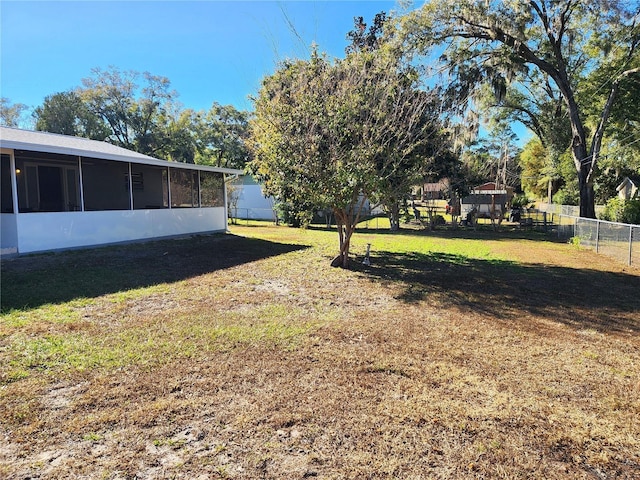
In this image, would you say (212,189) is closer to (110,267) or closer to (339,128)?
(110,267)

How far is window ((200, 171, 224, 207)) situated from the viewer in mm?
15172

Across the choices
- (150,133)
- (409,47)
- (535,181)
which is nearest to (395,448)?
(409,47)

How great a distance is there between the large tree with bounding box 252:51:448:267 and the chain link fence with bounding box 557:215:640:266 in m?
6.34

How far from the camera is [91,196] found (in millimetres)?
12562

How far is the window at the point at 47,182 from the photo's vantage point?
11.6 m

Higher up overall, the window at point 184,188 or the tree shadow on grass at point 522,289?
the window at point 184,188

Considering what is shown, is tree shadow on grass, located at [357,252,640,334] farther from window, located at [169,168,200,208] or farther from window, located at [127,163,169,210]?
window, located at [127,163,169,210]

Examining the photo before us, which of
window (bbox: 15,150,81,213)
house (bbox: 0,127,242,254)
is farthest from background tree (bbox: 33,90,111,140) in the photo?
window (bbox: 15,150,81,213)

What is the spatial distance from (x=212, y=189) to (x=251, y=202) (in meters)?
13.9

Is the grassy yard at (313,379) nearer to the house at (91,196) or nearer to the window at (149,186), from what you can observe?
the house at (91,196)

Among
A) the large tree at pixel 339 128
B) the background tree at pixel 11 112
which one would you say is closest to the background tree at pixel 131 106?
the background tree at pixel 11 112

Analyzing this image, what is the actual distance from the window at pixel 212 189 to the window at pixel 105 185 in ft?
9.26

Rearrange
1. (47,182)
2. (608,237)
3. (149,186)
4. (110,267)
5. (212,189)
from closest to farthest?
1. (110,267)
2. (608,237)
3. (47,182)
4. (149,186)
5. (212,189)

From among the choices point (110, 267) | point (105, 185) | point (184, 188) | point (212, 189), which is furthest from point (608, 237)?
point (105, 185)
